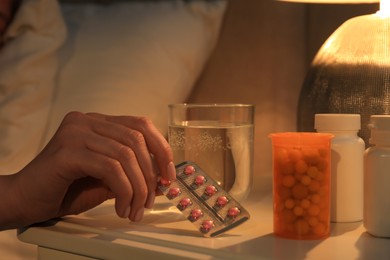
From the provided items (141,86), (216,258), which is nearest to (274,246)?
(216,258)

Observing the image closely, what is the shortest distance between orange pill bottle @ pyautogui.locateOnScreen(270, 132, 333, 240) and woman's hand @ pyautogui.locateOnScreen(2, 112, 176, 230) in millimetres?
119

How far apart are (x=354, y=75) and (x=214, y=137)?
195 millimetres

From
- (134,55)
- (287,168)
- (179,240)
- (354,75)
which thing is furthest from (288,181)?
(134,55)

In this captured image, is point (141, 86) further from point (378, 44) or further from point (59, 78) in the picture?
point (378, 44)

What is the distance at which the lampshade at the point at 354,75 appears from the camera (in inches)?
28.9

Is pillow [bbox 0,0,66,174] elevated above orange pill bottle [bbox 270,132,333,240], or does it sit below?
above

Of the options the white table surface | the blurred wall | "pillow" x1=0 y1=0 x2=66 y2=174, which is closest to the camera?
the white table surface

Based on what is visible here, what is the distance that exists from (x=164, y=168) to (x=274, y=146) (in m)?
0.12

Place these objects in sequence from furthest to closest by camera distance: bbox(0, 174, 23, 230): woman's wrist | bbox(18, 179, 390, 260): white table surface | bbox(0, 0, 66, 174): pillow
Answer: bbox(0, 0, 66, 174): pillow < bbox(0, 174, 23, 230): woman's wrist < bbox(18, 179, 390, 260): white table surface

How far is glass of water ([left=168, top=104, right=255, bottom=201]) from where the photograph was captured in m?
0.70

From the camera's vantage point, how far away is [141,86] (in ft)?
3.40

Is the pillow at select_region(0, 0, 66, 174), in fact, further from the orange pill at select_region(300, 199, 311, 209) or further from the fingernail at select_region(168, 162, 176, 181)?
the orange pill at select_region(300, 199, 311, 209)

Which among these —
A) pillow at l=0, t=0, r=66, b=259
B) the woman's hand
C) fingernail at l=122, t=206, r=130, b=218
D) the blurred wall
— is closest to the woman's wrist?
the woman's hand

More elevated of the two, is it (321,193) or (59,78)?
(59,78)
